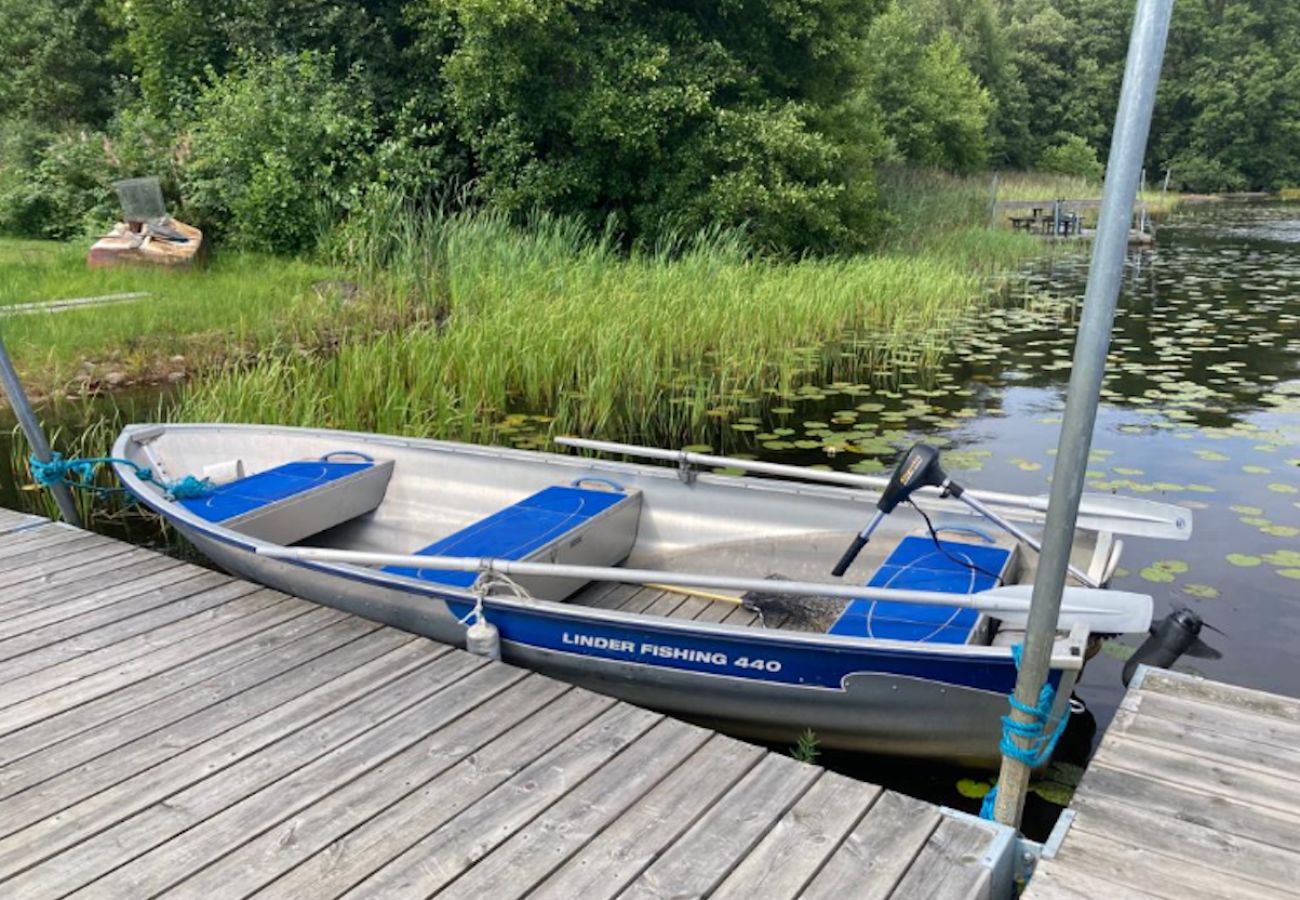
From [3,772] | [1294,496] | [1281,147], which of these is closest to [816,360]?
[1294,496]

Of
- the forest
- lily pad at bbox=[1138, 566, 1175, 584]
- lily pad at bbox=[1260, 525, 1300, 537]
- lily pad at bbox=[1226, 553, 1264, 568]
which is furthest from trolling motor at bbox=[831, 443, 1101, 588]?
the forest

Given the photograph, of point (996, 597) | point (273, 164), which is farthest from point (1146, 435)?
point (273, 164)

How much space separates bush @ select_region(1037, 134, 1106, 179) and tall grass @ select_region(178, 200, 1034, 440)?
27.7 m

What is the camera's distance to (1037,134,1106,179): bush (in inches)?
1345

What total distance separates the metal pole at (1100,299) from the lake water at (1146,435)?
4.69 feet

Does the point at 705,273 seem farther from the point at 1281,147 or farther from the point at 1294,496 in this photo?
the point at 1281,147

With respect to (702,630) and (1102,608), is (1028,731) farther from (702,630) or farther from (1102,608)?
(702,630)

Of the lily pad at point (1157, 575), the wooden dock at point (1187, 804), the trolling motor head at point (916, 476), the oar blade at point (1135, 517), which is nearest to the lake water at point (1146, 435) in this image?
the lily pad at point (1157, 575)

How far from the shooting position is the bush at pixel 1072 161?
34.2 m

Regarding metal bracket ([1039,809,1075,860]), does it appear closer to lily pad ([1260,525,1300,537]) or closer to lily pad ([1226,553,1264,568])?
lily pad ([1226,553,1264,568])

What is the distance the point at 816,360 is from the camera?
8.14m

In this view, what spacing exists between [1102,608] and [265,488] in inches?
133

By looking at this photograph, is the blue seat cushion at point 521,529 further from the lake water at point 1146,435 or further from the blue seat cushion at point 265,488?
the lake water at point 1146,435

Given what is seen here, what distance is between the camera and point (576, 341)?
22.5 ft
